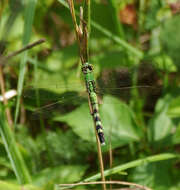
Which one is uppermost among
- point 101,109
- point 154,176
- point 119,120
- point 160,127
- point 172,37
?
point 172,37

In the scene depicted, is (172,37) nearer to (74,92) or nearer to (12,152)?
(74,92)

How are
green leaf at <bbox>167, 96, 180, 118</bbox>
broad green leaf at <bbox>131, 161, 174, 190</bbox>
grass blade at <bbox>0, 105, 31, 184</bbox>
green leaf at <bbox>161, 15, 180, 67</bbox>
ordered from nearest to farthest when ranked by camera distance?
grass blade at <bbox>0, 105, 31, 184</bbox>
green leaf at <bbox>167, 96, 180, 118</bbox>
broad green leaf at <bbox>131, 161, 174, 190</bbox>
green leaf at <bbox>161, 15, 180, 67</bbox>

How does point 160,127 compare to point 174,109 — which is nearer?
point 174,109

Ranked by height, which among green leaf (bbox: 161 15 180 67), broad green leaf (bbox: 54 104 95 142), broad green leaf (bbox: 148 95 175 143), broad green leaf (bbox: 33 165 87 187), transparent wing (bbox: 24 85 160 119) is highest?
green leaf (bbox: 161 15 180 67)

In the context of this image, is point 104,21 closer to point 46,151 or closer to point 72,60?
point 72,60

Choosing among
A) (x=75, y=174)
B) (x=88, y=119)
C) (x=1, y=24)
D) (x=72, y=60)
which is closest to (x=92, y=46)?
(x=72, y=60)

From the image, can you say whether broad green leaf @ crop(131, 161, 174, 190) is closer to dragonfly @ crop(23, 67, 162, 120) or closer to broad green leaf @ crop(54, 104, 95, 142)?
broad green leaf @ crop(54, 104, 95, 142)

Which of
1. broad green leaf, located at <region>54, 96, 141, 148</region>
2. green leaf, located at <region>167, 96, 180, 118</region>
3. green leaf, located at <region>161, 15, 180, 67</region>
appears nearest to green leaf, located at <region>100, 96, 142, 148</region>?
broad green leaf, located at <region>54, 96, 141, 148</region>

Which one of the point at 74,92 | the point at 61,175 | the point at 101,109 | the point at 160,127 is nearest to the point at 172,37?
the point at 160,127
